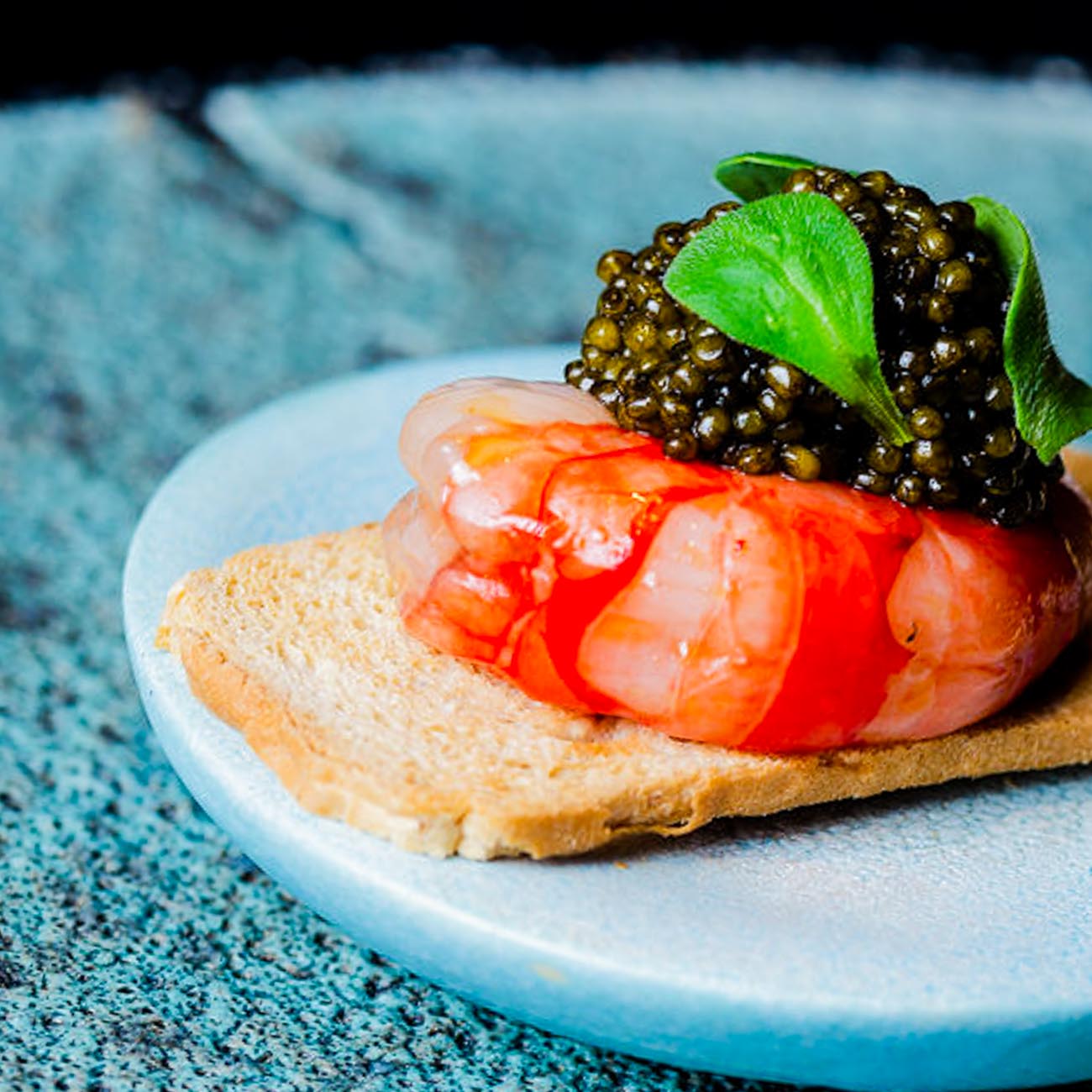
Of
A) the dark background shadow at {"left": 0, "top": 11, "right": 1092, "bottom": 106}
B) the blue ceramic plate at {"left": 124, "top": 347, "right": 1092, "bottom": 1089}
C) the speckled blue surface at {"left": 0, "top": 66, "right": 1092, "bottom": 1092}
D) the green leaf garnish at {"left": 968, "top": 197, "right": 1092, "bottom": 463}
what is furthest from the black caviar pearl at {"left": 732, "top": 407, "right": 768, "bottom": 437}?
the dark background shadow at {"left": 0, "top": 11, "right": 1092, "bottom": 106}

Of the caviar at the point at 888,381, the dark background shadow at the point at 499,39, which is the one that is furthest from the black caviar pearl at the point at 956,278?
the dark background shadow at the point at 499,39

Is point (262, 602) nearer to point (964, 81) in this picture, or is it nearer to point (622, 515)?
point (622, 515)

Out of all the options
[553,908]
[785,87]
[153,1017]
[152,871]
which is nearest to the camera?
[553,908]

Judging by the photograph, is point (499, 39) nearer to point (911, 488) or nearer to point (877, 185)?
point (877, 185)

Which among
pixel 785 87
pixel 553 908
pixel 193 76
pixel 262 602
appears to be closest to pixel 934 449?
pixel 553 908

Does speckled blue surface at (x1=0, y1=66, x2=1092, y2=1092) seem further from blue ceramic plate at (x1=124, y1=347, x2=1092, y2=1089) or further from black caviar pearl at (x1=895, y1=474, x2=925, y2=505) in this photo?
black caviar pearl at (x1=895, y1=474, x2=925, y2=505)

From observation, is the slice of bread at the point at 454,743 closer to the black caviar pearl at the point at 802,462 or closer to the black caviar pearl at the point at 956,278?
the black caviar pearl at the point at 802,462

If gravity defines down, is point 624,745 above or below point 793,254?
below
